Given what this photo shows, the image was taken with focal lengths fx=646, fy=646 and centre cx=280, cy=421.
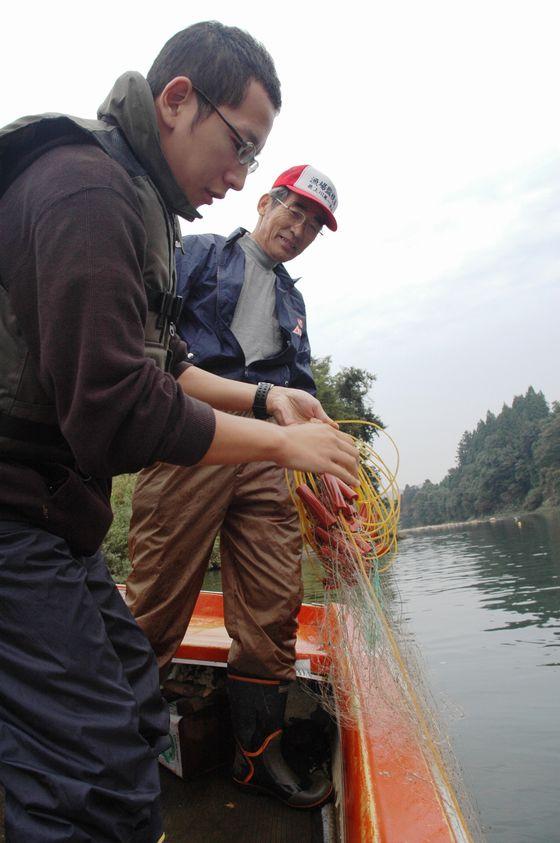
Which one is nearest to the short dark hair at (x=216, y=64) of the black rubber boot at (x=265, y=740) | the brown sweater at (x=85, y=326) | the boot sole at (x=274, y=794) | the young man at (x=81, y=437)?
the young man at (x=81, y=437)

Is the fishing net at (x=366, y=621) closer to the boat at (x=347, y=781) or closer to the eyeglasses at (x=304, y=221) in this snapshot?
the boat at (x=347, y=781)

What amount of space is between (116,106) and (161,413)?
0.87m

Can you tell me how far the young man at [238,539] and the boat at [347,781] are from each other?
136 millimetres

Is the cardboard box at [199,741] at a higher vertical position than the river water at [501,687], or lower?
higher

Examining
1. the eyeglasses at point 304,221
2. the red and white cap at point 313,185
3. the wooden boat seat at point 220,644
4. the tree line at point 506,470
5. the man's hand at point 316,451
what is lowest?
the wooden boat seat at point 220,644

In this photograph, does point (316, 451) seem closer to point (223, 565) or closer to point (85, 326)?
point (85, 326)

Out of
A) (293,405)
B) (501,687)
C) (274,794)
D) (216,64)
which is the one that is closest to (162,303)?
(216,64)

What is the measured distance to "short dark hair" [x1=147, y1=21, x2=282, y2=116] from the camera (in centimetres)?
171

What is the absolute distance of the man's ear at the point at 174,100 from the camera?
1.68m

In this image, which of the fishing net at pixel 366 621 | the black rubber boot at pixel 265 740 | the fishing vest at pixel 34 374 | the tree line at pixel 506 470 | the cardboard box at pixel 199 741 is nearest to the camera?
the fishing vest at pixel 34 374

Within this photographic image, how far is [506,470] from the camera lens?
380ft

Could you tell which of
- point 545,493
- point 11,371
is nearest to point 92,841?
point 11,371

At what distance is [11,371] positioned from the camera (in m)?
1.39

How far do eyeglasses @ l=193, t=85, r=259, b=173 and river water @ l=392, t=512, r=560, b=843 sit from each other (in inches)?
88.4
